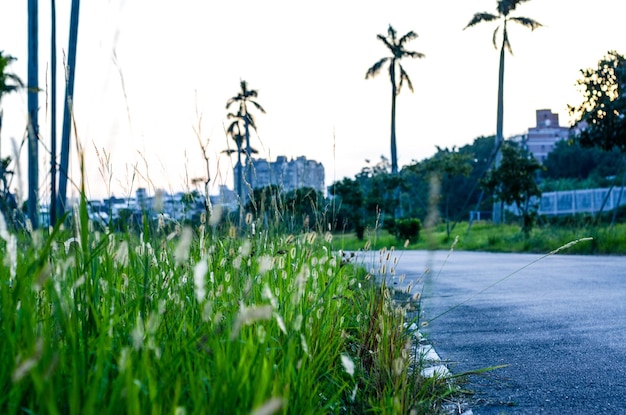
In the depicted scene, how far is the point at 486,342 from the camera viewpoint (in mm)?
4449

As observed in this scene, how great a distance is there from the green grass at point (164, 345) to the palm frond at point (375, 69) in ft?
143

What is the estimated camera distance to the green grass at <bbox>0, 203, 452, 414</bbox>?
5.20ft

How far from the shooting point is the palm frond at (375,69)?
45875 millimetres

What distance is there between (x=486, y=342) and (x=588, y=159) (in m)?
71.5

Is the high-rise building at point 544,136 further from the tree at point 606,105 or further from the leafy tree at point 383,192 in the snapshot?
the tree at point 606,105

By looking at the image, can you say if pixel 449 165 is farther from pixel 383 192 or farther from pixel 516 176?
pixel 516 176

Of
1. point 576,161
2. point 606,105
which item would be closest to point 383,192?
point 606,105

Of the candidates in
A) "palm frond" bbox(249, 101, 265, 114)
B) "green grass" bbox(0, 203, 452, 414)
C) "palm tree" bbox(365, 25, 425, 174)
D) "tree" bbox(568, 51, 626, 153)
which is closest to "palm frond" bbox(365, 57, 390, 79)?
"palm tree" bbox(365, 25, 425, 174)

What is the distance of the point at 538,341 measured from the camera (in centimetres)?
441

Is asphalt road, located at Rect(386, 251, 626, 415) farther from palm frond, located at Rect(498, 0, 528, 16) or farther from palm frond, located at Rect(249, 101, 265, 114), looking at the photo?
palm frond, located at Rect(249, 101, 265, 114)

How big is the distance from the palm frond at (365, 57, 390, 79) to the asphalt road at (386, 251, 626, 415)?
3887cm

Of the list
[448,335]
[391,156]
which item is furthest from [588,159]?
[448,335]

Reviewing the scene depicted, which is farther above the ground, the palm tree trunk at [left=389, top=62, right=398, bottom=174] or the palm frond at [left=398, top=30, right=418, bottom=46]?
the palm frond at [left=398, top=30, right=418, bottom=46]

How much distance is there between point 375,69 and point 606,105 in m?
29.2
